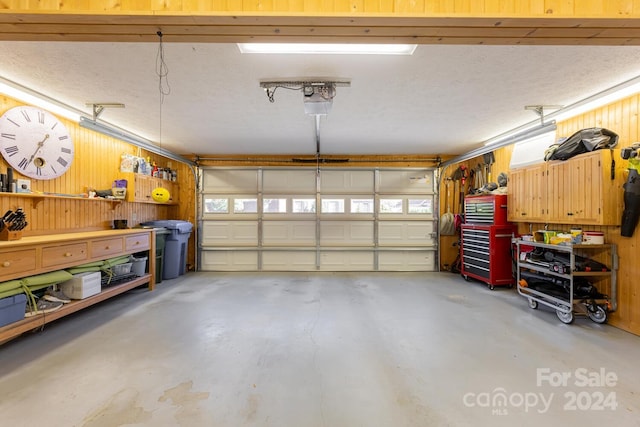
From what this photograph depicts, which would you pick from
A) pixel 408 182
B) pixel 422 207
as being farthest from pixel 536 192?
pixel 408 182

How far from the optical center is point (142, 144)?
4.13m

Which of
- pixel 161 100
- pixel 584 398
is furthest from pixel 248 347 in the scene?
pixel 161 100

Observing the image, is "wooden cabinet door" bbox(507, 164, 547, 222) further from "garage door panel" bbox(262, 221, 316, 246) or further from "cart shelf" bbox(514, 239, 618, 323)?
"garage door panel" bbox(262, 221, 316, 246)

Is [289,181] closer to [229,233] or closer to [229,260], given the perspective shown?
[229,233]

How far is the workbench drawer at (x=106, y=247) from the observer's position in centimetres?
308

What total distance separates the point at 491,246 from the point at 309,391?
4.02 m

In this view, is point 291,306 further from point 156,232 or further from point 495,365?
point 156,232

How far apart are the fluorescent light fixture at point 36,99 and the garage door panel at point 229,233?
2.96m

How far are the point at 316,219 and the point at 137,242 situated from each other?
3346mm

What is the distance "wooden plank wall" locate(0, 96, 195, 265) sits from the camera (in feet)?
9.62

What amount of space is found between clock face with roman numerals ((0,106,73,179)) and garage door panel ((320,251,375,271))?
14.9 feet

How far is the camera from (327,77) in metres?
2.49

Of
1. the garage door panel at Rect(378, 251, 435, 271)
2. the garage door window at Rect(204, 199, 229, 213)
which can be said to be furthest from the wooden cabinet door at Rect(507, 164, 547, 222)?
the garage door window at Rect(204, 199, 229, 213)

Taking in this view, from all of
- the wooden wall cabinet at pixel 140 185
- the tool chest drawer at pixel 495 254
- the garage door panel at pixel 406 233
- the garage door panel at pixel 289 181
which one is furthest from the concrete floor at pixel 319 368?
the garage door panel at pixel 289 181
